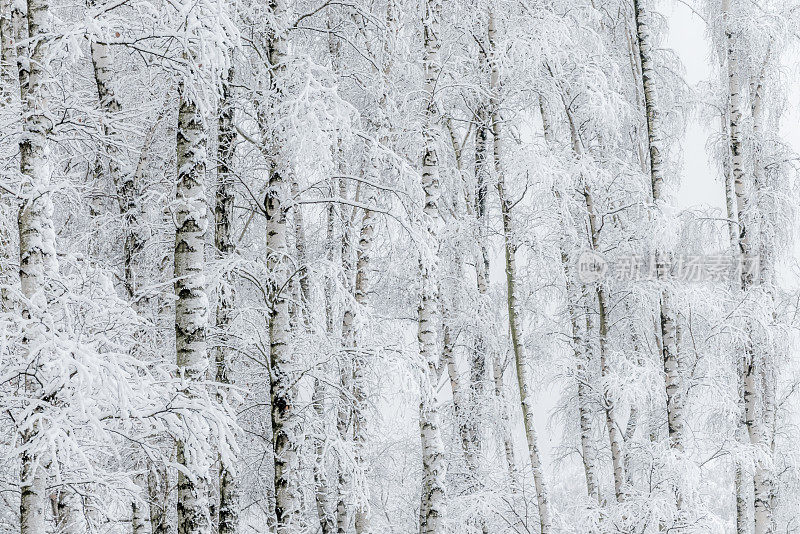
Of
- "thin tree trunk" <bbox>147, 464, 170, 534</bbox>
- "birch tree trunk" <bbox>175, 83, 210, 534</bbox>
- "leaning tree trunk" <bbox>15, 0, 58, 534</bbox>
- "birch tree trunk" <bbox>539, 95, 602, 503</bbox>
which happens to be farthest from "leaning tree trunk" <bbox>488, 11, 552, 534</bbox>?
"leaning tree trunk" <bbox>15, 0, 58, 534</bbox>

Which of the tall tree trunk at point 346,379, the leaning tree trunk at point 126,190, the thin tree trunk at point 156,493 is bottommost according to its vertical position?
the thin tree trunk at point 156,493

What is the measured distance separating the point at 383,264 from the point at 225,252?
3.69m

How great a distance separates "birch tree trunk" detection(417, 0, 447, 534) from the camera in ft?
21.8

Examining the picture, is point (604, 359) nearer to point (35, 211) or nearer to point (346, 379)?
point (346, 379)

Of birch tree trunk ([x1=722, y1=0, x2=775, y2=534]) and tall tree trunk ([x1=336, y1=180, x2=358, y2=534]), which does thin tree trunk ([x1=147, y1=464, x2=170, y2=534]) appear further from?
birch tree trunk ([x1=722, y1=0, x2=775, y2=534])

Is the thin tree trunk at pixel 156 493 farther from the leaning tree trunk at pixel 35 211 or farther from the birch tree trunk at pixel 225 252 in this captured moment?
the leaning tree trunk at pixel 35 211

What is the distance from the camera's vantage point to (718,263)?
970cm

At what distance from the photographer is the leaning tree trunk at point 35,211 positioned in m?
3.88

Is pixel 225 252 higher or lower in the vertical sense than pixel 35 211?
lower

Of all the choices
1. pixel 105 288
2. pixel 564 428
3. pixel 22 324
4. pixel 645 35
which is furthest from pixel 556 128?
pixel 22 324

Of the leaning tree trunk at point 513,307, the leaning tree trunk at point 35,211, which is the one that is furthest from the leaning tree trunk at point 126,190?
the leaning tree trunk at point 513,307

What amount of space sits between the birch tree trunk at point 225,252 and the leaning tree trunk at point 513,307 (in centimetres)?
306

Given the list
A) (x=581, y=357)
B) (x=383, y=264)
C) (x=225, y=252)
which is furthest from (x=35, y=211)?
(x=581, y=357)

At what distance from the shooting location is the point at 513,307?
809 centimetres
